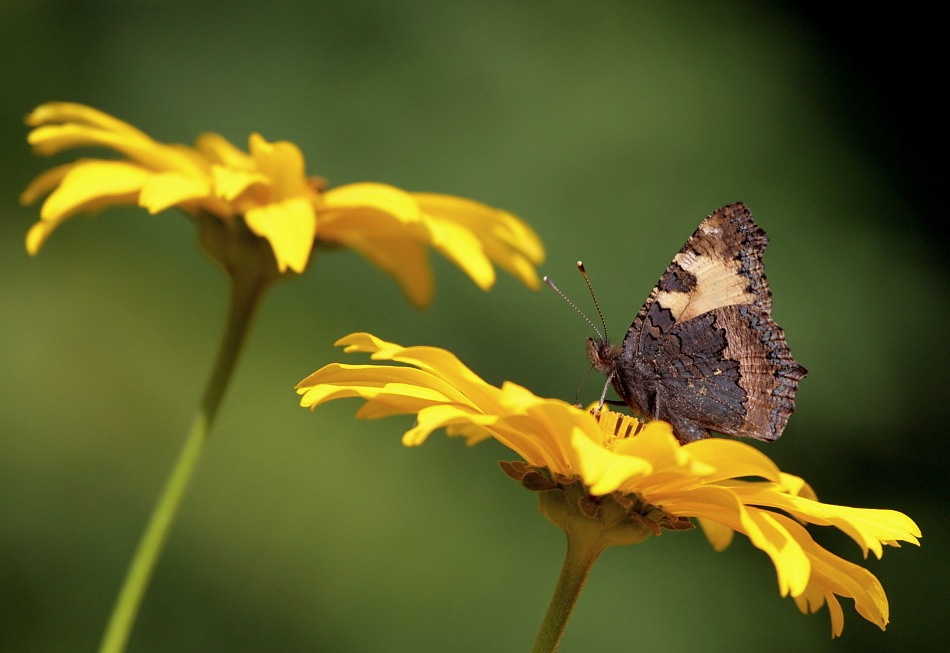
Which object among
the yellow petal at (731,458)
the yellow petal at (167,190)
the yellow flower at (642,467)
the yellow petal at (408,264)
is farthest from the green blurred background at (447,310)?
the yellow petal at (731,458)

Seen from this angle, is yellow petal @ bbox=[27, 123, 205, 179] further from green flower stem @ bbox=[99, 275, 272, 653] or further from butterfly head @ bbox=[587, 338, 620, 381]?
butterfly head @ bbox=[587, 338, 620, 381]

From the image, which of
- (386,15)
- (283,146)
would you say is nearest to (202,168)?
(283,146)

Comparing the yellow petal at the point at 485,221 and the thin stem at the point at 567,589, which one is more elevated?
the yellow petal at the point at 485,221

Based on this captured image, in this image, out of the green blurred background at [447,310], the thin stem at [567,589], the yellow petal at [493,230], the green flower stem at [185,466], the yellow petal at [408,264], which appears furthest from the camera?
the green blurred background at [447,310]

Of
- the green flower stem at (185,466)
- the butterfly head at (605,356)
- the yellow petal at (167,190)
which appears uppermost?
the butterfly head at (605,356)

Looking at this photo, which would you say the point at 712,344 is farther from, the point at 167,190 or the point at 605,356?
the point at 167,190

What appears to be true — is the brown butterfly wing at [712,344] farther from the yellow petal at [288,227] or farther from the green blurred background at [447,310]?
the green blurred background at [447,310]

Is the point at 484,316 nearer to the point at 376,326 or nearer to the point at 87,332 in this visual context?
the point at 376,326

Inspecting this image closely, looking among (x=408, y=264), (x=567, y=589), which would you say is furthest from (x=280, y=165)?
(x=567, y=589)
